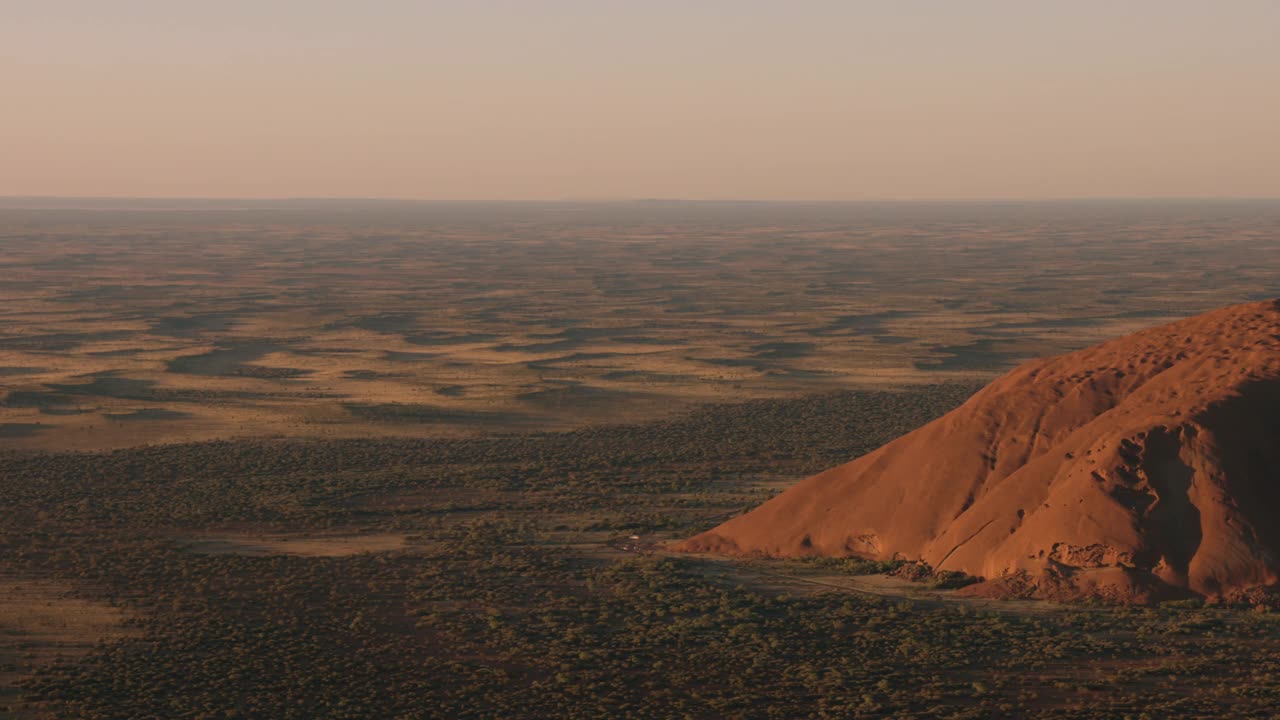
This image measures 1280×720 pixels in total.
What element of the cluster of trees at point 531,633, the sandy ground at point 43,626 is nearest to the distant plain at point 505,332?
the cluster of trees at point 531,633

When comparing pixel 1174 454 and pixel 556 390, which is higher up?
pixel 1174 454

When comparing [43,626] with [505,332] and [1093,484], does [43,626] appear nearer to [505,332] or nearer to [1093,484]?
A: [1093,484]

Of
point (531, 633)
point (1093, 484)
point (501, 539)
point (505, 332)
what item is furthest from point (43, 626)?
point (505, 332)

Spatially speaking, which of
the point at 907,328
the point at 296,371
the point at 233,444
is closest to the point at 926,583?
the point at 233,444

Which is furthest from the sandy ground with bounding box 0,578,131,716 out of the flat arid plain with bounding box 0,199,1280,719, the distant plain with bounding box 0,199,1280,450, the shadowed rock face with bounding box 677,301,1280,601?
the distant plain with bounding box 0,199,1280,450

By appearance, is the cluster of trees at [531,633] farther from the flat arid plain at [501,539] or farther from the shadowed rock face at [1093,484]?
the shadowed rock face at [1093,484]

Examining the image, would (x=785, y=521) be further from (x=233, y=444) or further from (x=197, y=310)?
(x=197, y=310)
